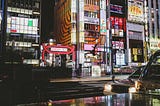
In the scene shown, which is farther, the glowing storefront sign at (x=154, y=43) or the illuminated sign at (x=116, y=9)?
the glowing storefront sign at (x=154, y=43)

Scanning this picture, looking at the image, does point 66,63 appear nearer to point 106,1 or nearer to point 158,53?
point 106,1

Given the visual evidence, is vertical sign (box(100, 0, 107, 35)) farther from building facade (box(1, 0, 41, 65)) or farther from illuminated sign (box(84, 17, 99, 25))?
building facade (box(1, 0, 41, 65))

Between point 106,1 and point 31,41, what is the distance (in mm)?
20285

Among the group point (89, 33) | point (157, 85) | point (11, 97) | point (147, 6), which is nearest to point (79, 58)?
point (89, 33)

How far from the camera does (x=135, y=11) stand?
2335 inches

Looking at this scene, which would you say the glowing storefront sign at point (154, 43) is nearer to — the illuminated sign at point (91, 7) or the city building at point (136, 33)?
the city building at point (136, 33)

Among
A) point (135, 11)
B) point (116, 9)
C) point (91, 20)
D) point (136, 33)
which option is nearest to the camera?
point (91, 20)

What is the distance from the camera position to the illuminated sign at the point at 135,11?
191ft

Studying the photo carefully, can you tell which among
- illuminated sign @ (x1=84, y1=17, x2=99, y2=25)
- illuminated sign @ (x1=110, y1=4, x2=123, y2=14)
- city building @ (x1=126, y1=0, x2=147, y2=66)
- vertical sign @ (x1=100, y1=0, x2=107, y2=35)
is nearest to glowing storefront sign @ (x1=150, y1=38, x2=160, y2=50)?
city building @ (x1=126, y1=0, x2=147, y2=66)

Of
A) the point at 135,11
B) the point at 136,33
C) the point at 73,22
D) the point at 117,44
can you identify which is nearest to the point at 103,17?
the point at 73,22

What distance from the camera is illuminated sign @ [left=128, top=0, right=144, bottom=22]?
58.1 metres

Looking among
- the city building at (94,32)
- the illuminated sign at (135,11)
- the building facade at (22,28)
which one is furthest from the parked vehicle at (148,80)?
the illuminated sign at (135,11)

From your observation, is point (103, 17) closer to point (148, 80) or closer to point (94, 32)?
point (94, 32)

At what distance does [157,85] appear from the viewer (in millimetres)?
5535
